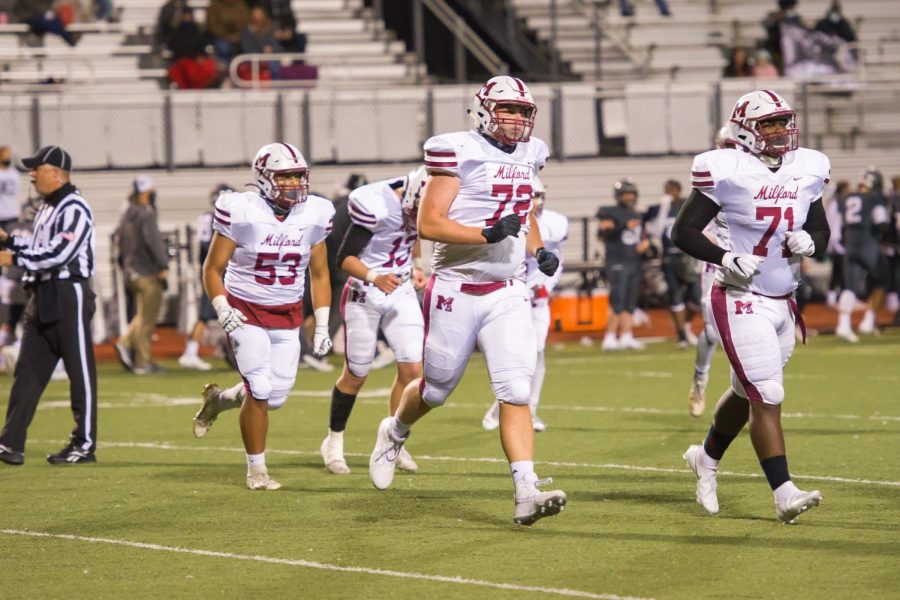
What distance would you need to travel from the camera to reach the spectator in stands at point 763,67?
74.4ft

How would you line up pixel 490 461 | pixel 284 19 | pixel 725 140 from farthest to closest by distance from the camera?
pixel 284 19 < pixel 725 140 < pixel 490 461

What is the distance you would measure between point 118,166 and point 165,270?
4433 mm

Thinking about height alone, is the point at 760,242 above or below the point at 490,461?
above

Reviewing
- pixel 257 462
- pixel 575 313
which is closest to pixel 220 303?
pixel 257 462

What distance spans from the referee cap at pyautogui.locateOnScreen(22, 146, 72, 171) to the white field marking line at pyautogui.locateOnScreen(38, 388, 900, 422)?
365 cm

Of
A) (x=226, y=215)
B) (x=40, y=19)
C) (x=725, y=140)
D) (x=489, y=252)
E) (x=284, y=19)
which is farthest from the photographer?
(x=284, y=19)

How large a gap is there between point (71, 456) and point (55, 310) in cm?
88

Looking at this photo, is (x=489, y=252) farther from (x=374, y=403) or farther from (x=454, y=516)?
(x=374, y=403)

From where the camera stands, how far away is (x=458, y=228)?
6.77 metres

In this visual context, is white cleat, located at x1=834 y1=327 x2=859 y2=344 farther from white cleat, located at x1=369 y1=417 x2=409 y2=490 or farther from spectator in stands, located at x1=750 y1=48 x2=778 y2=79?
white cleat, located at x1=369 y1=417 x2=409 y2=490

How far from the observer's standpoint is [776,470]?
21.7 feet

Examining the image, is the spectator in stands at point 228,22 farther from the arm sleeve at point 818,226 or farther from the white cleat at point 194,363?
the arm sleeve at point 818,226

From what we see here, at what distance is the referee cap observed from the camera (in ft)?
30.9

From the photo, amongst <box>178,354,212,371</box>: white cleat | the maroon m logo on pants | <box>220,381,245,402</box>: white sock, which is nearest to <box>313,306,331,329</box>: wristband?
<box>220,381,245,402</box>: white sock
